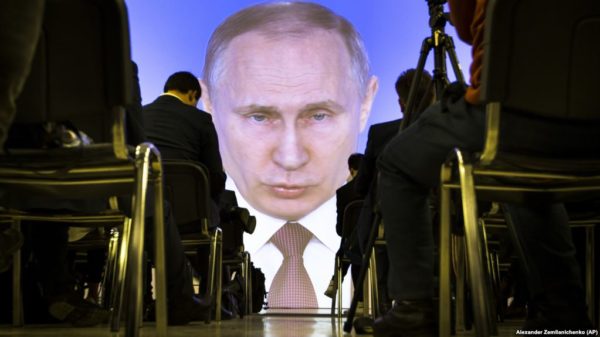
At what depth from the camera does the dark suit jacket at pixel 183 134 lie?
12.0 feet

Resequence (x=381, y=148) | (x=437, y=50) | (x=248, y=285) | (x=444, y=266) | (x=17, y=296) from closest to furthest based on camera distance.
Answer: (x=444, y=266), (x=437, y=50), (x=17, y=296), (x=381, y=148), (x=248, y=285)

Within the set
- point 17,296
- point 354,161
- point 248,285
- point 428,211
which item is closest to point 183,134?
point 17,296

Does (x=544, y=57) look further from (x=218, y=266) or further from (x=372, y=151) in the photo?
(x=218, y=266)

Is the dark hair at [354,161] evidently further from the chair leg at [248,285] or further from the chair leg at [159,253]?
the chair leg at [159,253]

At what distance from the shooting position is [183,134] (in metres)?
3.71

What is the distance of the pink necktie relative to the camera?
249 inches

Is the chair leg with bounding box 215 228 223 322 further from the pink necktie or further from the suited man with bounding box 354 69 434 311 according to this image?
the pink necktie

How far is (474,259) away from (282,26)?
5.43m

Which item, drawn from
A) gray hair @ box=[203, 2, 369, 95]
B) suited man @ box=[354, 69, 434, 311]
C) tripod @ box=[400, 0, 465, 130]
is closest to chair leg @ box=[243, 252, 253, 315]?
suited man @ box=[354, 69, 434, 311]

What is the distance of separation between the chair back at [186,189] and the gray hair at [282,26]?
361 cm

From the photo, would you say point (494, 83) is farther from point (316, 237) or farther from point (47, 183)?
point (316, 237)

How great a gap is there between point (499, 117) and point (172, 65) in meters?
5.34

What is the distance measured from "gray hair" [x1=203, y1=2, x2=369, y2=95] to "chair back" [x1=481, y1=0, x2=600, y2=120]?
5165mm

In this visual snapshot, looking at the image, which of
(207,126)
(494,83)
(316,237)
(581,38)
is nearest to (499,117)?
(494,83)
